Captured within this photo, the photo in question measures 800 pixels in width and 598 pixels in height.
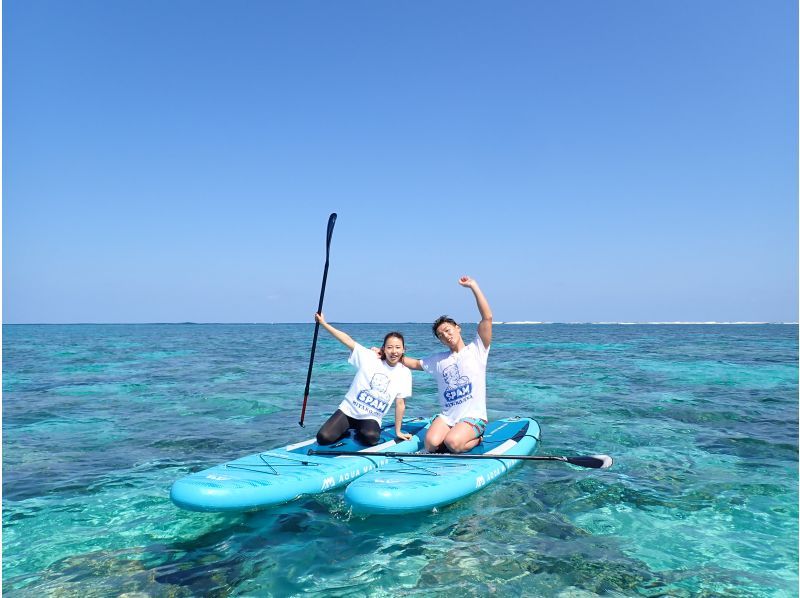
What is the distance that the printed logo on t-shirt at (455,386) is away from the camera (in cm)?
701

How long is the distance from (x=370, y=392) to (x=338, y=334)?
1021 mm

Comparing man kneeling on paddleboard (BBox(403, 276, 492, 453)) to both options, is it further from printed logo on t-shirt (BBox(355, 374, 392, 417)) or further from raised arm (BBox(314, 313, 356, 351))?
raised arm (BBox(314, 313, 356, 351))

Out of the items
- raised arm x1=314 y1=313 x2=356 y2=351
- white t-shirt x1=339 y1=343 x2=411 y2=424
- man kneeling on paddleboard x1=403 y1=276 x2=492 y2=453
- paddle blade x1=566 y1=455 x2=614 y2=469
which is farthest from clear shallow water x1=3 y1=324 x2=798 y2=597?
raised arm x1=314 y1=313 x2=356 y2=351

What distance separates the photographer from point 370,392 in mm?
7582

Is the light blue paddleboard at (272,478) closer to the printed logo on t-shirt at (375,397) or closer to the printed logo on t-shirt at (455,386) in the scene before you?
the printed logo on t-shirt at (375,397)

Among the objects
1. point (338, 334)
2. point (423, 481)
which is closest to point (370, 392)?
point (338, 334)

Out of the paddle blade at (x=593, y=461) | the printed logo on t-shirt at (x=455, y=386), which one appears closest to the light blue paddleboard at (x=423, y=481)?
the printed logo on t-shirt at (x=455, y=386)

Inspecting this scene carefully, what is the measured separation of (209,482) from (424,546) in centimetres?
245

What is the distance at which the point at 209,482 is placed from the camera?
220 inches

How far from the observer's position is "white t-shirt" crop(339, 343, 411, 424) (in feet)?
24.8

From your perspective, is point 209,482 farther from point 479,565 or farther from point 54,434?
point 54,434

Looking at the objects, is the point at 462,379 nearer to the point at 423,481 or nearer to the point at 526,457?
the point at 526,457

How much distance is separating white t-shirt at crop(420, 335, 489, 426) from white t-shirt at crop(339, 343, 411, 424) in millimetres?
581


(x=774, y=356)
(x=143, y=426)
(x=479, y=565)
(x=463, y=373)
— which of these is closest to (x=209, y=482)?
(x=479, y=565)
